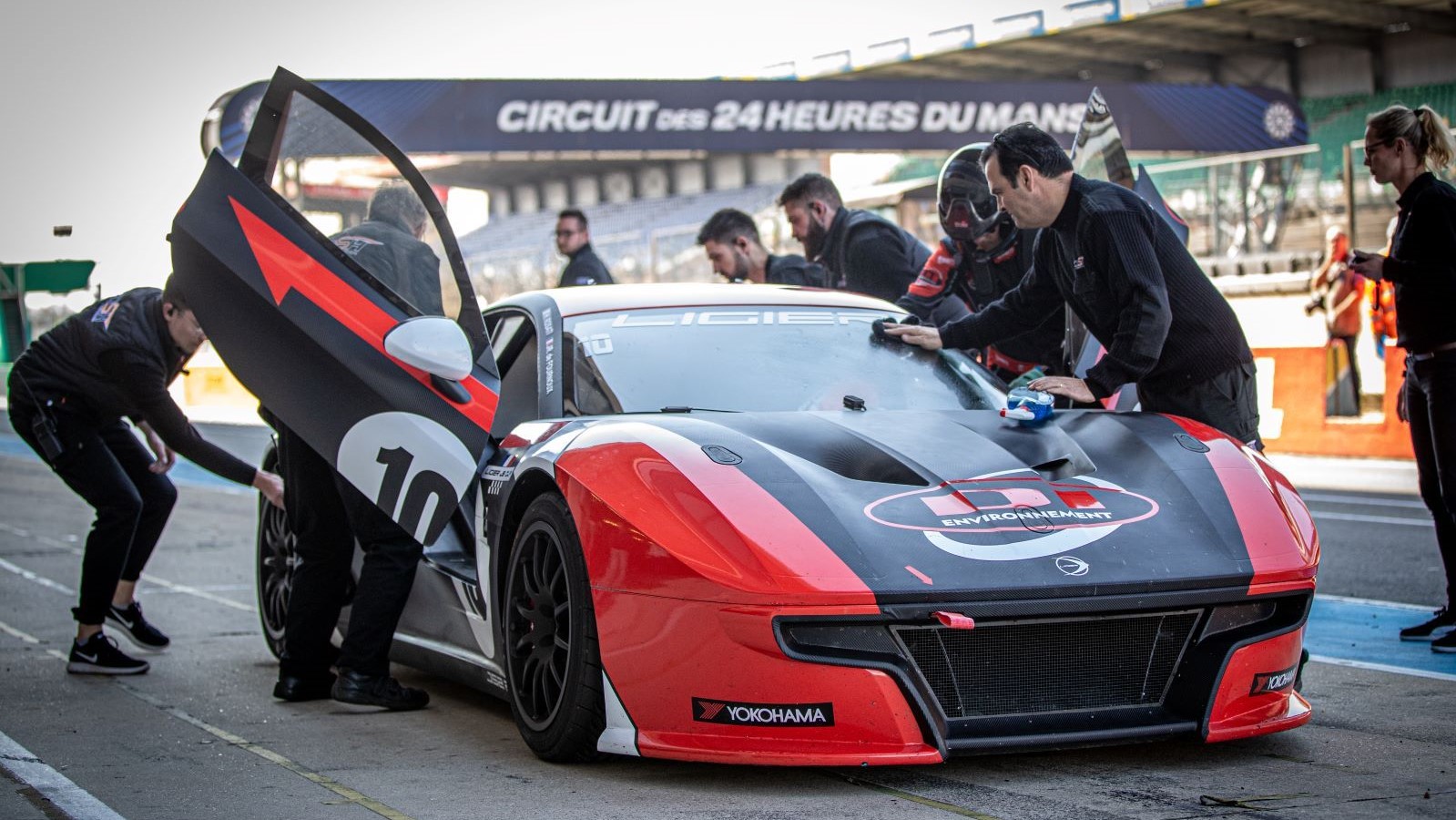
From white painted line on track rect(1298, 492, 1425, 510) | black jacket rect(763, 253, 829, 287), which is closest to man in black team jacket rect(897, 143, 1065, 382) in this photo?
black jacket rect(763, 253, 829, 287)

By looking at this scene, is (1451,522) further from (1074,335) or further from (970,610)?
(970,610)

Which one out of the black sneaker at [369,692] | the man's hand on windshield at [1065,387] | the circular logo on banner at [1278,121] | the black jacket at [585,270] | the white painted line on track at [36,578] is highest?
the circular logo on banner at [1278,121]

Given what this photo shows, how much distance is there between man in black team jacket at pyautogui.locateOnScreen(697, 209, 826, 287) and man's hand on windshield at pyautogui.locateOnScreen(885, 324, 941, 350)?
3.17 m

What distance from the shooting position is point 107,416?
6.43m

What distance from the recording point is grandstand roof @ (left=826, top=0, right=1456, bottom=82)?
32.9m

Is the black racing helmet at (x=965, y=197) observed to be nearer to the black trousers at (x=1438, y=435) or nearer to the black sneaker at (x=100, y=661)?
the black trousers at (x=1438, y=435)

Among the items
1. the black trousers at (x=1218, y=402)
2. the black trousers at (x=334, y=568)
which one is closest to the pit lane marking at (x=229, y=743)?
the black trousers at (x=334, y=568)

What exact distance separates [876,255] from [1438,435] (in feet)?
8.54

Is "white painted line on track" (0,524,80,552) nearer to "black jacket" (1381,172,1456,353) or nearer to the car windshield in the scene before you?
the car windshield

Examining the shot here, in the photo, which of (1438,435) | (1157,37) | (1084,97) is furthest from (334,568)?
(1157,37)

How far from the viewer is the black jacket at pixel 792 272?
8.53 meters

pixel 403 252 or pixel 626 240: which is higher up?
pixel 626 240

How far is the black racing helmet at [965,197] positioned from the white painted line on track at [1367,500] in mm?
5251

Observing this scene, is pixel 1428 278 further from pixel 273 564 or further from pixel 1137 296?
pixel 273 564
